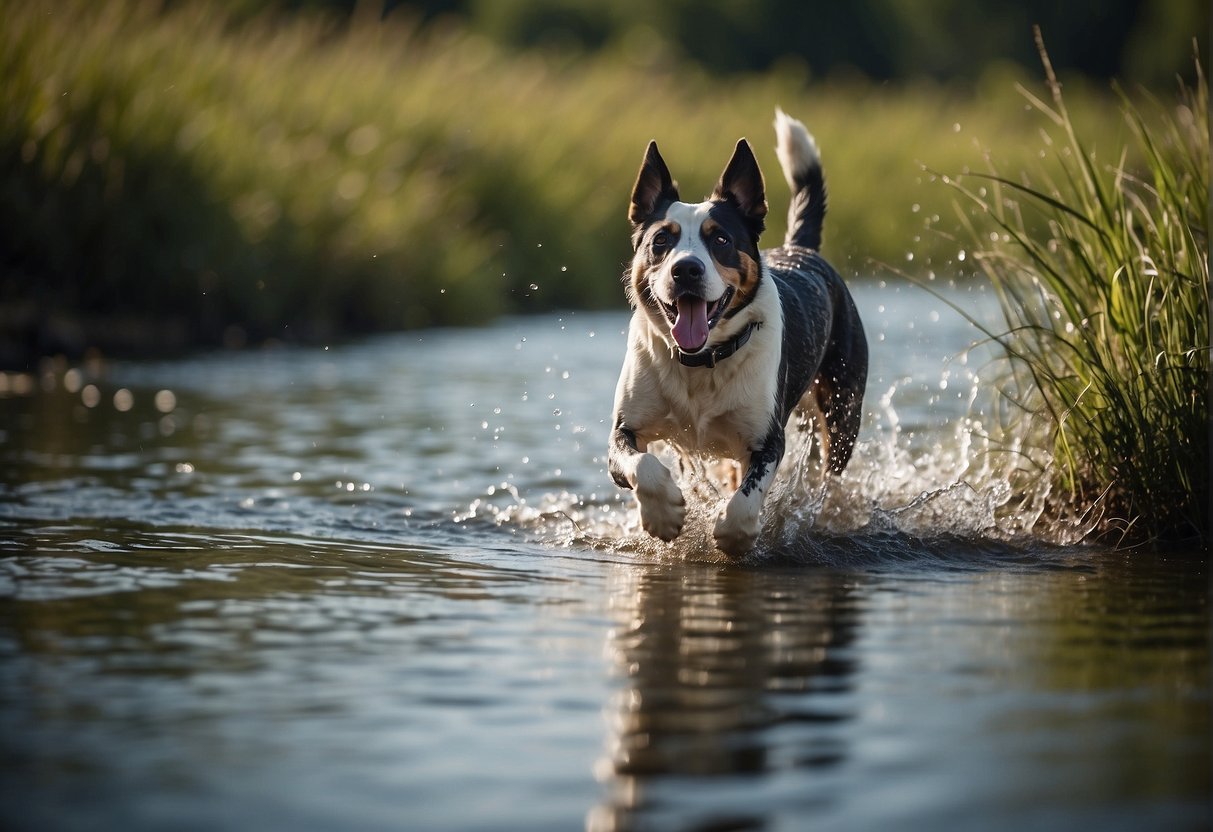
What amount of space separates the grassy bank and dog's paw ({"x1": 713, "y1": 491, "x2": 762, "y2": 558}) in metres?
4.05

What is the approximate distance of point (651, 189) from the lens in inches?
260

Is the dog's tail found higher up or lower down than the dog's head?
higher up

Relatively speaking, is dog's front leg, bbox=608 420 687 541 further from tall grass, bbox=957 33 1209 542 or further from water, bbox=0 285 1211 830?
tall grass, bbox=957 33 1209 542

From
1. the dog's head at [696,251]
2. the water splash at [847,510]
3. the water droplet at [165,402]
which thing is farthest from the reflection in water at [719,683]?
the water droplet at [165,402]

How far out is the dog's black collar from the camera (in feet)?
20.4

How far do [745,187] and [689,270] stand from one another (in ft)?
2.33

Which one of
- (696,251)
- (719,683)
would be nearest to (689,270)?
(696,251)

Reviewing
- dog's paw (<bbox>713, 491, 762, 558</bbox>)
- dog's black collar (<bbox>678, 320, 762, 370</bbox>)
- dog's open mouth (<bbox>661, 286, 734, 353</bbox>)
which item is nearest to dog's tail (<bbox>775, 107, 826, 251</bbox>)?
dog's black collar (<bbox>678, 320, 762, 370</bbox>)

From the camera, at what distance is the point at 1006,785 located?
11.0ft

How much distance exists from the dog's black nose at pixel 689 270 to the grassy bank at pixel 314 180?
396 centimetres

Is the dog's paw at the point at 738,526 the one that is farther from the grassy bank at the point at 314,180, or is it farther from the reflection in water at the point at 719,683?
the grassy bank at the point at 314,180

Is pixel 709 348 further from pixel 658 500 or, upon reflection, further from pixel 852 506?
pixel 852 506

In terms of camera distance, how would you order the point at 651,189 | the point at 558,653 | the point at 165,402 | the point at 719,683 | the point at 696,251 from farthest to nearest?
the point at 165,402, the point at 651,189, the point at 696,251, the point at 558,653, the point at 719,683

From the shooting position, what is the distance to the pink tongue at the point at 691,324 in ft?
19.9
